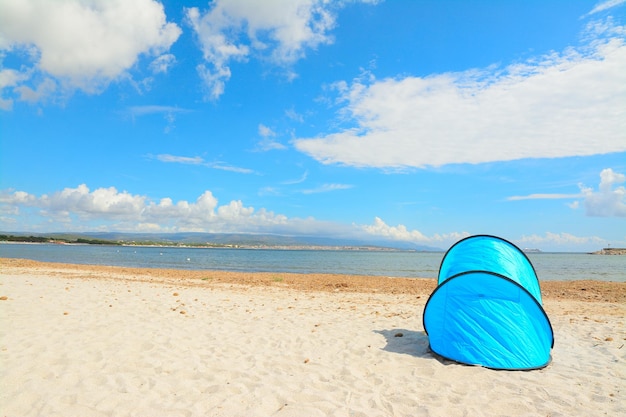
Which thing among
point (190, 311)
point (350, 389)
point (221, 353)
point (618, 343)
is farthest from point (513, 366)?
point (190, 311)

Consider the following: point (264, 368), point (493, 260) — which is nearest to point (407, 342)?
point (493, 260)

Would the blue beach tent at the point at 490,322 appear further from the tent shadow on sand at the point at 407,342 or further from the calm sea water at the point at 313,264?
the calm sea water at the point at 313,264

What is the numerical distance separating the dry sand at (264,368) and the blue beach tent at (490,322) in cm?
26

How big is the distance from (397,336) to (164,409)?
5.09 meters

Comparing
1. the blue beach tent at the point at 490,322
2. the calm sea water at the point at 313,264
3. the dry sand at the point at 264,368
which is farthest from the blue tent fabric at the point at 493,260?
the calm sea water at the point at 313,264

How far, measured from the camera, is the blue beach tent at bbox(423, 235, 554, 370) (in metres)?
5.90

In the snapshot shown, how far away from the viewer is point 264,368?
5.74 metres

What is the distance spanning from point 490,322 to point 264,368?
3.81 meters

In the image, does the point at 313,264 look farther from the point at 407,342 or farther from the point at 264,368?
the point at 264,368

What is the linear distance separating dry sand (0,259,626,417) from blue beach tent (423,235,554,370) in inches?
10.1

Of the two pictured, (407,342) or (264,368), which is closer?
(264,368)

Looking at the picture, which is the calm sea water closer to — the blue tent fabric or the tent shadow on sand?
the tent shadow on sand

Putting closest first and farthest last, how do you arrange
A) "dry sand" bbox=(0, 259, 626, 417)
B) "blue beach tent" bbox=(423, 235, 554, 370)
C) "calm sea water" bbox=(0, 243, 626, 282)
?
"dry sand" bbox=(0, 259, 626, 417), "blue beach tent" bbox=(423, 235, 554, 370), "calm sea water" bbox=(0, 243, 626, 282)

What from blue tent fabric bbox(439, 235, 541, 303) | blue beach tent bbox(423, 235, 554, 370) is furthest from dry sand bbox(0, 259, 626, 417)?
blue tent fabric bbox(439, 235, 541, 303)
